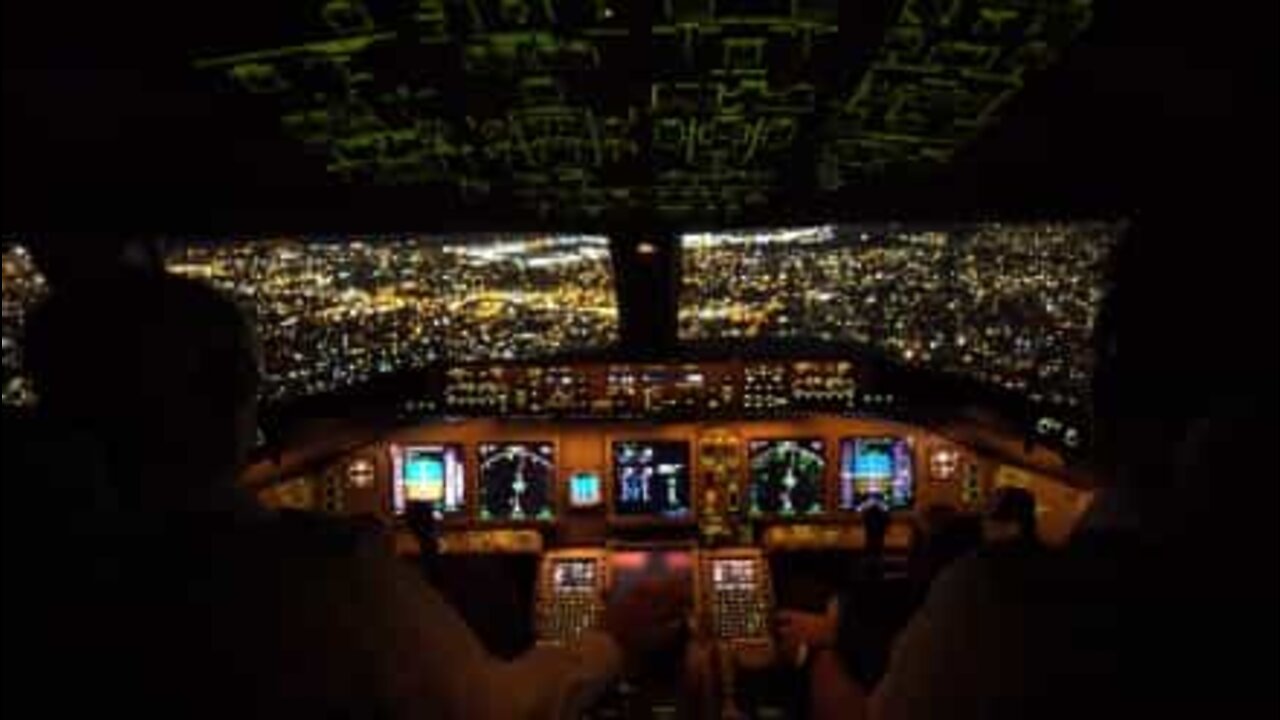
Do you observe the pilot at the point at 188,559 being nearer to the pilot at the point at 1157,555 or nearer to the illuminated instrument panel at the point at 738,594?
the pilot at the point at 1157,555

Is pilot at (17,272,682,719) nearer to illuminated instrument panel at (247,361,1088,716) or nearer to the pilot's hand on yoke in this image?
the pilot's hand on yoke

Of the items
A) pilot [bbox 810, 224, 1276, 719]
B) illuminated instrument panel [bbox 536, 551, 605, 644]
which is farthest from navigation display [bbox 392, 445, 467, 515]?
pilot [bbox 810, 224, 1276, 719]

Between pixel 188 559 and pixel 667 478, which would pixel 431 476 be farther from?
pixel 188 559

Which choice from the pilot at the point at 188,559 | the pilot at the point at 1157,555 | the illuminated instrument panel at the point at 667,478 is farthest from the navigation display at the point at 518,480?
→ the pilot at the point at 1157,555

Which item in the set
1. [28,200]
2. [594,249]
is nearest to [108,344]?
[28,200]


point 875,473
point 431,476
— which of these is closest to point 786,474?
point 875,473
